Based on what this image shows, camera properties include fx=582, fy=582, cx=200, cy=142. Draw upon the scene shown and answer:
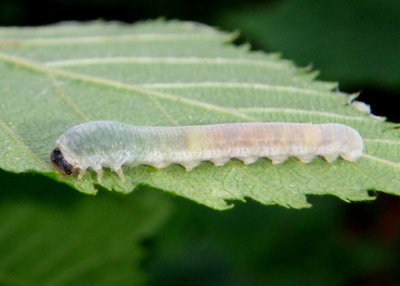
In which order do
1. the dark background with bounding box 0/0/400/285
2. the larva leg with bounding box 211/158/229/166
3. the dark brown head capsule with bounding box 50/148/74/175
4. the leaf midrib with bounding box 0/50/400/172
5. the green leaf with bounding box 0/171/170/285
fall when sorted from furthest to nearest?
the dark background with bounding box 0/0/400/285 → the green leaf with bounding box 0/171/170/285 → the leaf midrib with bounding box 0/50/400/172 → the larva leg with bounding box 211/158/229/166 → the dark brown head capsule with bounding box 50/148/74/175

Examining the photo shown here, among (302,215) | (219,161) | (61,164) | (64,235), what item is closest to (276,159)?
(219,161)

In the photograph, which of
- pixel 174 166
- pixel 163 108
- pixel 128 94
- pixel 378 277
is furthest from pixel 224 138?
pixel 378 277

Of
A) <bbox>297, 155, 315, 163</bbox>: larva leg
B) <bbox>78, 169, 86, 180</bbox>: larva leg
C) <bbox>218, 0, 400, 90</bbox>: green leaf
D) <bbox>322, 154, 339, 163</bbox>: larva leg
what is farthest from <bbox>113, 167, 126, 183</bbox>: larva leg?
<bbox>218, 0, 400, 90</bbox>: green leaf

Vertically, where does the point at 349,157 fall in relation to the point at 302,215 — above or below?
above

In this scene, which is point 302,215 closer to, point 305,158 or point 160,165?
point 305,158

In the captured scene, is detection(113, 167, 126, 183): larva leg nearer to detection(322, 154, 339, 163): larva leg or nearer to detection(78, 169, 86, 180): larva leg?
detection(78, 169, 86, 180): larva leg

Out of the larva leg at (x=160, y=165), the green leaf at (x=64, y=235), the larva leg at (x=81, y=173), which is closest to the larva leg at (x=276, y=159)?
the larva leg at (x=160, y=165)
